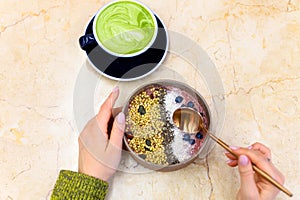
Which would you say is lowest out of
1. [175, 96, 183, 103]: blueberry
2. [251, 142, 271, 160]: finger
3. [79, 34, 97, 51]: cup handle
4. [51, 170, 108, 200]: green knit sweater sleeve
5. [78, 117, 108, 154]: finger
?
[51, 170, 108, 200]: green knit sweater sleeve

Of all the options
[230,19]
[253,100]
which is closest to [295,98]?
[253,100]

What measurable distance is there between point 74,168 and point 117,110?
143mm

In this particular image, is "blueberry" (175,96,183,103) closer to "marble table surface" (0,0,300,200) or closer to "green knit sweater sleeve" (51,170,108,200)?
"marble table surface" (0,0,300,200)

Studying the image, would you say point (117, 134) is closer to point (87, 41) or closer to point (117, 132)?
point (117, 132)

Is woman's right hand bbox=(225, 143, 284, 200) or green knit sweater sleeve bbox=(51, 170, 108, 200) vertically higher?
woman's right hand bbox=(225, 143, 284, 200)

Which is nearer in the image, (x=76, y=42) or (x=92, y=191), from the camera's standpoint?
(x=92, y=191)

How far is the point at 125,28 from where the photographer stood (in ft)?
2.91

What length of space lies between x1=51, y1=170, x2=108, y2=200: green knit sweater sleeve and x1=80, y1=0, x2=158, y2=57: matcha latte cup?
9.7 inches

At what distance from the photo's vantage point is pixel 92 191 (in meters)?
0.80

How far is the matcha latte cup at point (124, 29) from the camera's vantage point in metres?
0.88

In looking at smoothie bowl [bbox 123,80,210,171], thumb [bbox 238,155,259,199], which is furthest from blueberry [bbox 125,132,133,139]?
thumb [bbox 238,155,259,199]

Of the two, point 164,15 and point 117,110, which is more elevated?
point 164,15

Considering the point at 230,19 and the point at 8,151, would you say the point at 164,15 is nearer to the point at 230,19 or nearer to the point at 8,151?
the point at 230,19

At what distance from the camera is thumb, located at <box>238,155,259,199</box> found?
74cm
